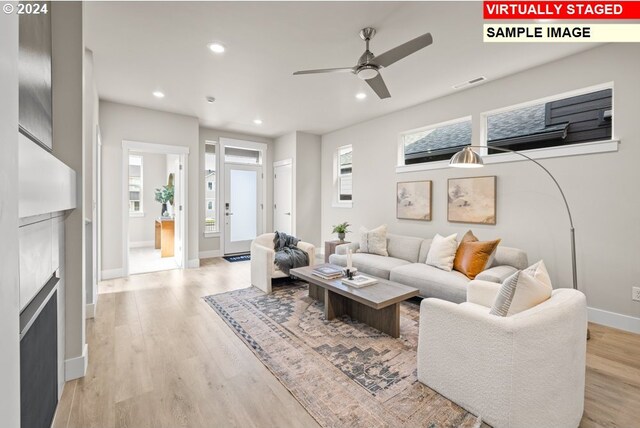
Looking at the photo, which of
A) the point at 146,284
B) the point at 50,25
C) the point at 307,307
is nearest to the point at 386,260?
the point at 307,307

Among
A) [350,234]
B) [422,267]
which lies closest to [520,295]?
[422,267]

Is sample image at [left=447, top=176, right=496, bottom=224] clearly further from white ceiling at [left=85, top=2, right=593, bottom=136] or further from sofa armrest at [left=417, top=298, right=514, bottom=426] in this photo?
sofa armrest at [left=417, top=298, right=514, bottom=426]

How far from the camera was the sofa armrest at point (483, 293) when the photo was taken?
7.19 feet

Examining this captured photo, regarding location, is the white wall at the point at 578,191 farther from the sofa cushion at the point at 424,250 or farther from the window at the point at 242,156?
the window at the point at 242,156

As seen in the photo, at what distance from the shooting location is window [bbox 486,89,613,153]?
9.82ft

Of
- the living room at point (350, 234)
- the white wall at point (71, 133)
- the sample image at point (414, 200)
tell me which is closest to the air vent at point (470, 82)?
the living room at point (350, 234)

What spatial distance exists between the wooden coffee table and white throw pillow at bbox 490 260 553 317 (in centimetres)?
92

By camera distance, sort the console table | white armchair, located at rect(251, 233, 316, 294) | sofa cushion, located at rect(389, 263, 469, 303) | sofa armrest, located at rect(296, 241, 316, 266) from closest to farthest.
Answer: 1. sofa cushion, located at rect(389, 263, 469, 303)
2. white armchair, located at rect(251, 233, 316, 294)
3. sofa armrest, located at rect(296, 241, 316, 266)
4. the console table

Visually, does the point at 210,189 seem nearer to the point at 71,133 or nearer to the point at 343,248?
the point at 343,248

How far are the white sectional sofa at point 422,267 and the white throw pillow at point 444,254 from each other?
8 centimetres

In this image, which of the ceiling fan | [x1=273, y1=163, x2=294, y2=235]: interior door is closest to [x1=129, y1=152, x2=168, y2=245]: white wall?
[x1=273, y1=163, x2=294, y2=235]: interior door

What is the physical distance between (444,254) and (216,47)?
3.49 meters

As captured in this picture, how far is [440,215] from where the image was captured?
4.28 metres

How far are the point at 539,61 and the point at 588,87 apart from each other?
1.83 ft
